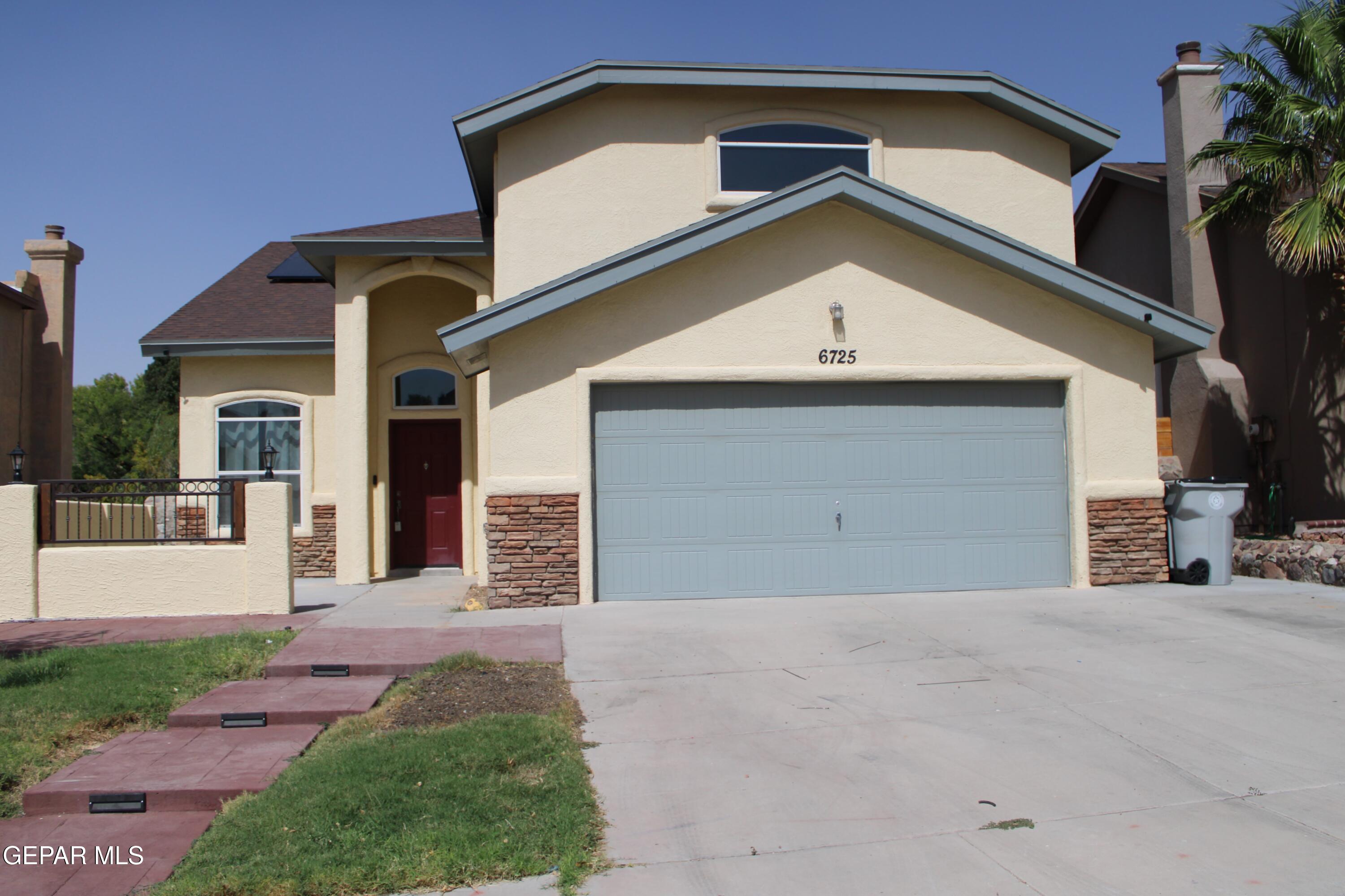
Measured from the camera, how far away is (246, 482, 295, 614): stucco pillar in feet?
35.2

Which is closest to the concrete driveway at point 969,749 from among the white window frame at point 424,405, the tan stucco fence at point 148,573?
the tan stucco fence at point 148,573

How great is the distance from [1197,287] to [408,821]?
15932 mm

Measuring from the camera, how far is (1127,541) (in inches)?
450

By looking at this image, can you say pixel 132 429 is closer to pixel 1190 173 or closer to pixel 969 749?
pixel 1190 173

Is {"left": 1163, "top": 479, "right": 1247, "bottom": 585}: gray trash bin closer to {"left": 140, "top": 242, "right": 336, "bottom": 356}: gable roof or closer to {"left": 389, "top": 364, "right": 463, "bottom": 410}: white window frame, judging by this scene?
{"left": 389, "top": 364, "right": 463, "bottom": 410}: white window frame

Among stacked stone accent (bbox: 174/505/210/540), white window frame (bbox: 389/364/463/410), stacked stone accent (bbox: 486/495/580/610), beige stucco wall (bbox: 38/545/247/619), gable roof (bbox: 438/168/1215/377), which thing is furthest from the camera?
white window frame (bbox: 389/364/463/410)

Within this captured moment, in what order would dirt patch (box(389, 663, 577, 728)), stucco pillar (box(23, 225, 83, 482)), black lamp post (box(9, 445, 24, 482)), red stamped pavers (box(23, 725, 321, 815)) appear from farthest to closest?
stucco pillar (box(23, 225, 83, 482)), black lamp post (box(9, 445, 24, 482)), dirt patch (box(389, 663, 577, 728)), red stamped pavers (box(23, 725, 321, 815))

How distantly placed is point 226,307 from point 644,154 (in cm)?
784

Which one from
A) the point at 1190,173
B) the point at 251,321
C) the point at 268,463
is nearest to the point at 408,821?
the point at 268,463

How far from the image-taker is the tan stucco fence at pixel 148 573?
1072 cm

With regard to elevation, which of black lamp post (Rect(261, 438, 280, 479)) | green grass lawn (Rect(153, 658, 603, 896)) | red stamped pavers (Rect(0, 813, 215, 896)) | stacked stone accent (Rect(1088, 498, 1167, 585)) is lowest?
red stamped pavers (Rect(0, 813, 215, 896))

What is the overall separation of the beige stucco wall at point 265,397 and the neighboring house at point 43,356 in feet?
18.1

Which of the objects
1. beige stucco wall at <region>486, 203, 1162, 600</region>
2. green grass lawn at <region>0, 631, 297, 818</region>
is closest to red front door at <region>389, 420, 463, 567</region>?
beige stucco wall at <region>486, 203, 1162, 600</region>

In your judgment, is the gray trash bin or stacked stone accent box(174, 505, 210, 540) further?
stacked stone accent box(174, 505, 210, 540)
